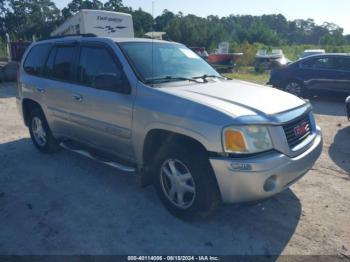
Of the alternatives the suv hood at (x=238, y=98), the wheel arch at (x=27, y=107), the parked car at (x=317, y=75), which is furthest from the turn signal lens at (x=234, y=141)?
the parked car at (x=317, y=75)

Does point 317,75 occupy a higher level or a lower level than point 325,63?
lower

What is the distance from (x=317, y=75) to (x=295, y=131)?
27.2 feet

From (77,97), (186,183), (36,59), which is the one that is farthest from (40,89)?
(186,183)

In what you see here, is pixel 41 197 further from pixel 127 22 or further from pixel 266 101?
pixel 127 22

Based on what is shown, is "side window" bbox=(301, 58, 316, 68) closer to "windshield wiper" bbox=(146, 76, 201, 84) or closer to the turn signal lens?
"windshield wiper" bbox=(146, 76, 201, 84)

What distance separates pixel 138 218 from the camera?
375 centimetres

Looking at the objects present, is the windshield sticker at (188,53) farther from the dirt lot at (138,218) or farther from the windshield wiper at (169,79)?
the dirt lot at (138,218)

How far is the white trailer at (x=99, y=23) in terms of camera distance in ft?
45.5

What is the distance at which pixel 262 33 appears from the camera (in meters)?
57.2

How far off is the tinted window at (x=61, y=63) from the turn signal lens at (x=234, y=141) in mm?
2711

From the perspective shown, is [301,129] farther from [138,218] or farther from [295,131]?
[138,218]

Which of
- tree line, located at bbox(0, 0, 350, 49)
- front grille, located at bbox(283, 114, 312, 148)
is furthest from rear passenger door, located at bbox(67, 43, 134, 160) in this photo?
tree line, located at bbox(0, 0, 350, 49)

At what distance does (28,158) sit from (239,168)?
390cm

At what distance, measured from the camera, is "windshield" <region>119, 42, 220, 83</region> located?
13.2 ft
